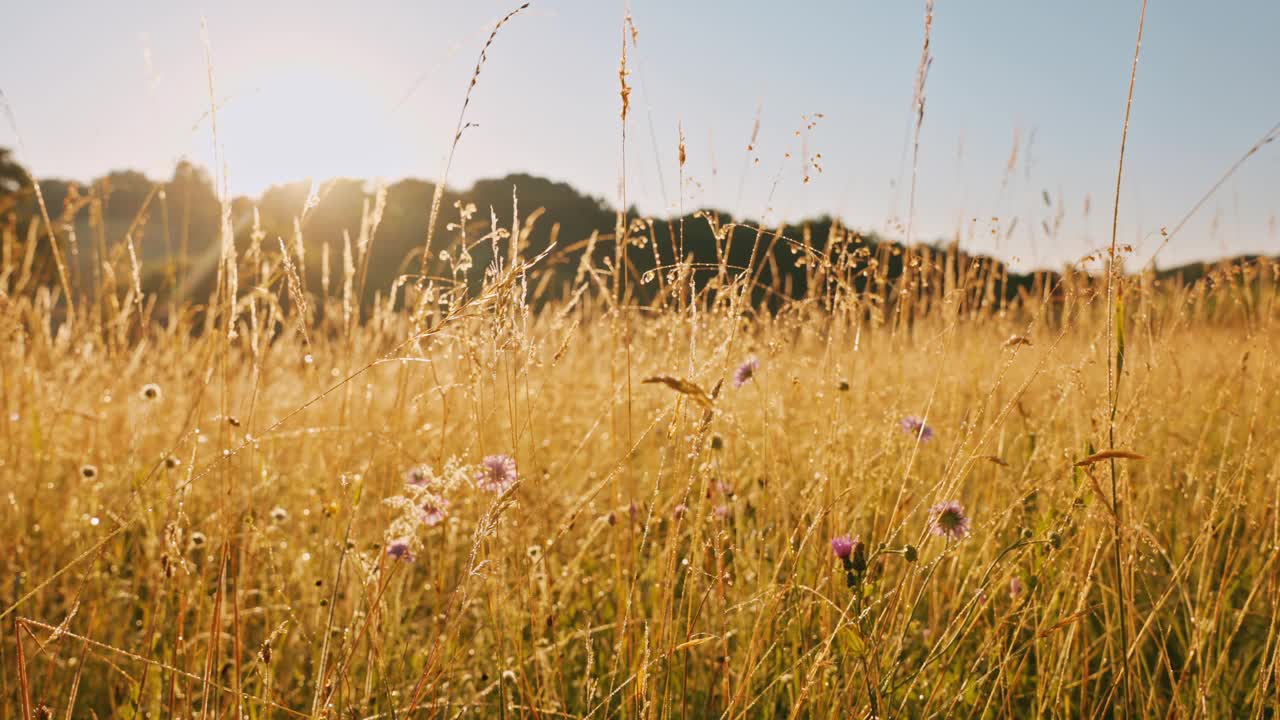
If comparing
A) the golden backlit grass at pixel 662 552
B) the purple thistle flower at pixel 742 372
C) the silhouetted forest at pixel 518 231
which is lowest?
the golden backlit grass at pixel 662 552

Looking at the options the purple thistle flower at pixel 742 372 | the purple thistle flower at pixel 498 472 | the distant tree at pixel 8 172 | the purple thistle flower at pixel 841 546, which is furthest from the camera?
the distant tree at pixel 8 172

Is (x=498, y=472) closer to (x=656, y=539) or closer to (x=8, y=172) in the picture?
(x=656, y=539)

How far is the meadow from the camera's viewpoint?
39.3 inches

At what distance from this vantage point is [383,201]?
129cm

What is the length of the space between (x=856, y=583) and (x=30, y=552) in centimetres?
203

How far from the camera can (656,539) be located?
1.83 meters

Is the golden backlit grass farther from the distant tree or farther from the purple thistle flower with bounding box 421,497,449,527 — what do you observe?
the distant tree

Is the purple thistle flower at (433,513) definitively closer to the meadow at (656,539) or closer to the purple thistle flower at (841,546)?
the meadow at (656,539)

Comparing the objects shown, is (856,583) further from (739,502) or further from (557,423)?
(557,423)

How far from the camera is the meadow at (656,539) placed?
3.28 feet

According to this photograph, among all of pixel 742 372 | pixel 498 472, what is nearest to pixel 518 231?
pixel 498 472

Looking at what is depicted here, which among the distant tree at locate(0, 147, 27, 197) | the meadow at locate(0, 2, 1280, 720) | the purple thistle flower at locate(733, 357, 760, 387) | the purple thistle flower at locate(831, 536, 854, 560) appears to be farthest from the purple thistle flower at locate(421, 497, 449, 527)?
the distant tree at locate(0, 147, 27, 197)

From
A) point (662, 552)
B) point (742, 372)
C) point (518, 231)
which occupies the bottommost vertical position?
point (662, 552)

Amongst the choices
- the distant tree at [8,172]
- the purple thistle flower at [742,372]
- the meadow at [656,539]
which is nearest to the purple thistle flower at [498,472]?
the meadow at [656,539]
